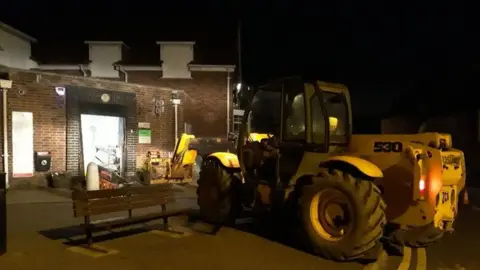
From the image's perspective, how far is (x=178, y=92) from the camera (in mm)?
18406

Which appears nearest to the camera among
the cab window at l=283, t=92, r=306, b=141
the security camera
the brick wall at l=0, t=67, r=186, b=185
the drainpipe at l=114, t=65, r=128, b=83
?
the cab window at l=283, t=92, r=306, b=141

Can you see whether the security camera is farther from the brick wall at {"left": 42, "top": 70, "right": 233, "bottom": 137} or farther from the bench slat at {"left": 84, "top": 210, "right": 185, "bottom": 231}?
the brick wall at {"left": 42, "top": 70, "right": 233, "bottom": 137}

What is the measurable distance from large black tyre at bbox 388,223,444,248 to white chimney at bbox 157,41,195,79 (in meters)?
17.4

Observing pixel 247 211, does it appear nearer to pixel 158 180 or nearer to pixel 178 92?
pixel 158 180

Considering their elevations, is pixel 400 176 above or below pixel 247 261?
above

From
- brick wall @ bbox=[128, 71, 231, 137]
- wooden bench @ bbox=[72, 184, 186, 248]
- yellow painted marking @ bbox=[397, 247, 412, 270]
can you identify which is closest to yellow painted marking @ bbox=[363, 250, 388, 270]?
yellow painted marking @ bbox=[397, 247, 412, 270]

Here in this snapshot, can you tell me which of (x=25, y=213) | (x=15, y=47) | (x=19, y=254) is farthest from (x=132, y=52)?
(x=19, y=254)

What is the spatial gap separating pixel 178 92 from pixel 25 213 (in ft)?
29.0

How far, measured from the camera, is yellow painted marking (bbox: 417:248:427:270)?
6.73 m

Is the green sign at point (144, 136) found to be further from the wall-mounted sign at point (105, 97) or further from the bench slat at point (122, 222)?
the bench slat at point (122, 222)

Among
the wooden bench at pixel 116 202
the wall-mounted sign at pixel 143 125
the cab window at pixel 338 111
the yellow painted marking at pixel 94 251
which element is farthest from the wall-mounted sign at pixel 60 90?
the cab window at pixel 338 111

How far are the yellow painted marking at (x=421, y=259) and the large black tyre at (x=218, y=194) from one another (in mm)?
3443

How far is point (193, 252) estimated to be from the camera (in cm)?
730

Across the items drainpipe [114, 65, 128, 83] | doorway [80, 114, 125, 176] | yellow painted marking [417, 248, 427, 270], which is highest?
drainpipe [114, 65, 128, 83]
